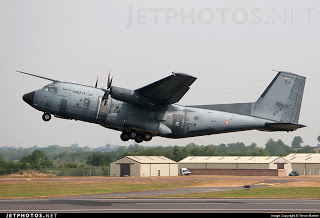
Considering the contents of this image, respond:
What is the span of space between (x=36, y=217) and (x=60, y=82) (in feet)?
39.8

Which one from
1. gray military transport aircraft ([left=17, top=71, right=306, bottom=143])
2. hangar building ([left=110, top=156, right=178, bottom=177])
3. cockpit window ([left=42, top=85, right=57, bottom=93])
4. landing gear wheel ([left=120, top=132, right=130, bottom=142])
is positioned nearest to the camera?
gray military transport aircraft ([left=17, top=71, right=306, bottom=143])

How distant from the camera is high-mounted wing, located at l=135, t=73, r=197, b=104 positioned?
35.6 m

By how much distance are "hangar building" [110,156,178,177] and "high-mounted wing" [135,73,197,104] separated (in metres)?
64.6

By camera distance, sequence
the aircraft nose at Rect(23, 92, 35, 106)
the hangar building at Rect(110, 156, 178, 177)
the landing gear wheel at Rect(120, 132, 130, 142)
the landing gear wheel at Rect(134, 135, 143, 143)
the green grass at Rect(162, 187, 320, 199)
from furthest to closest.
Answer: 1. the hangar building at Rect(110, 156, 178, 177)
2. the green grass at Rect(162, 187, 320, 199)
3. the landing gear wheel at Rect(120, 132, 130, 142)
4. the landing gear wheel at Rect(134, 135, 143, 143)
5. the aircraft nose at Rect(23, 92, 35, 106)

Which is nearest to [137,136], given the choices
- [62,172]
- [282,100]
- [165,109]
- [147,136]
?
[147,136]

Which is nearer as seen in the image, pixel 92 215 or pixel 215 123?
pixel 92 215

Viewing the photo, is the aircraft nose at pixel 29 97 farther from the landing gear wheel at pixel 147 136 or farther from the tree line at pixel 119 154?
the tree line at pixel 119 154

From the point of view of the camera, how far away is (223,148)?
180 metres

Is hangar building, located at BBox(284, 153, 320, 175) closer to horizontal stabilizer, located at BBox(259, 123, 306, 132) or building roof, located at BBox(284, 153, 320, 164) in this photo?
building roof, located at BBox(284, 153, 320, 164)

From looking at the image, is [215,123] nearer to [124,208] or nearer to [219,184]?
[124,208]

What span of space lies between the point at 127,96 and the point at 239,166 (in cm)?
7752

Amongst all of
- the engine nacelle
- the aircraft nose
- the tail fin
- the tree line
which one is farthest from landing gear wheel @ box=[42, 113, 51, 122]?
the tree line

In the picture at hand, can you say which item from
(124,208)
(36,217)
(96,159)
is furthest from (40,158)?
(36,217)

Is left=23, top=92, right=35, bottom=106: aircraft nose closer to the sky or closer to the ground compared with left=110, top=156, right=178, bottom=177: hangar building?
closer to the sky
